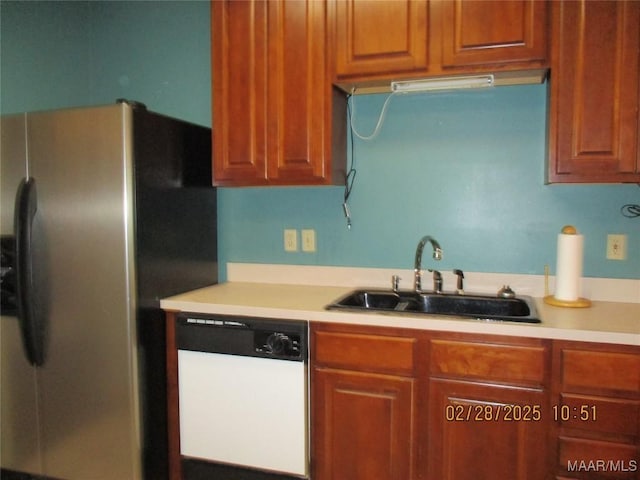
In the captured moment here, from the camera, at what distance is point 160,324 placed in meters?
1.91

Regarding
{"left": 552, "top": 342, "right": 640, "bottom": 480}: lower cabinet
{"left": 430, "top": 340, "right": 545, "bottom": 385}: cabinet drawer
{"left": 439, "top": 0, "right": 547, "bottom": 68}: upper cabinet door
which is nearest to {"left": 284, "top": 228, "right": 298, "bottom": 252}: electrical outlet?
{"left": 430, "top": 340, "right": 545, "bottom": 385}: cabinet drawer

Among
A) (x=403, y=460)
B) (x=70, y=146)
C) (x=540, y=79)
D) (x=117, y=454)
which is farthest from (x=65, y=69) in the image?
(x=403, y=460)

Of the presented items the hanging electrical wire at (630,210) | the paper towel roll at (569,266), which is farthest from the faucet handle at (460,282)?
the hanging electrical wire at (630,210)

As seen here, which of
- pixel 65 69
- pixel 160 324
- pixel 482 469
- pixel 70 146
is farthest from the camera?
pixel 65 69

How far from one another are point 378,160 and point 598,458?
1.46 meters

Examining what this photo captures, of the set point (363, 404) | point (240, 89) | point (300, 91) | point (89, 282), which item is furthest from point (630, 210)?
point (89, 282)

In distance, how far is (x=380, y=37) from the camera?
5.98 ft

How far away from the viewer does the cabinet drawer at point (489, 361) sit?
59.5 inches

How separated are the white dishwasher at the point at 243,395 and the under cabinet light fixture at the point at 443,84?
1096 mm

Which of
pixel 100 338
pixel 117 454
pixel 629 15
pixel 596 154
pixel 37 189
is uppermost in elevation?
pixel 629 15

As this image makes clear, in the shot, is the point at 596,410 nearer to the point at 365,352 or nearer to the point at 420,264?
the point at 365,352

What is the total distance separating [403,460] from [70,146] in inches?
69.0

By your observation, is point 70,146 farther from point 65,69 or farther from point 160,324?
point 65,69
